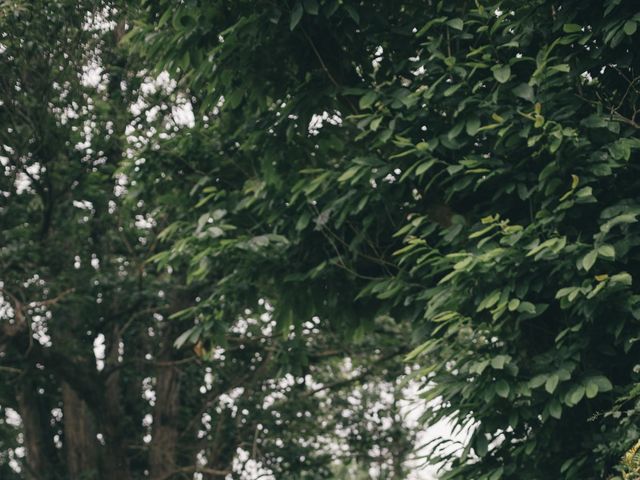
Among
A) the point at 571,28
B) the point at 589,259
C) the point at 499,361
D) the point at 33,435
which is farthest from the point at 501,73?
the point at 33,435

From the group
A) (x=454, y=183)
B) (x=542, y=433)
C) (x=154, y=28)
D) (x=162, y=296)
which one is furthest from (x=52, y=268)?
(x=542, y=433)

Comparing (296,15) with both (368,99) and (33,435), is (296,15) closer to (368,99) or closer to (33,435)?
(368,99)

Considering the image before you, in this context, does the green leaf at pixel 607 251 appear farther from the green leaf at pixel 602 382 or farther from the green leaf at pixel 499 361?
the green leaf at pixel 499 361

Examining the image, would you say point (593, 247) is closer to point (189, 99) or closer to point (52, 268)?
point (189, 99)

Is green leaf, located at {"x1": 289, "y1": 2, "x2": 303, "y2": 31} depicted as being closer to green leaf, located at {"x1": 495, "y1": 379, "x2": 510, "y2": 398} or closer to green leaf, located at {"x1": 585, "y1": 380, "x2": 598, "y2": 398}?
green leaf, located at {"x1": 495, "y1": 379, "x2": 510, "y2": 398}

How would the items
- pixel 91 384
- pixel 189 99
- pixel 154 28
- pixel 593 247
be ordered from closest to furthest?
pixel 593 247, pixel 154 28, pixel 189 99, pixel 91 384

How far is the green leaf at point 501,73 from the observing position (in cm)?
Answer: 688

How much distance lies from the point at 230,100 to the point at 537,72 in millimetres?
2816

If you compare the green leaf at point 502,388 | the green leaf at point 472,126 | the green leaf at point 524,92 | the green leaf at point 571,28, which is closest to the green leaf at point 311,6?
the green leaf at point 472,126

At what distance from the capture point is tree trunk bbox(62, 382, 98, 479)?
13.8 m

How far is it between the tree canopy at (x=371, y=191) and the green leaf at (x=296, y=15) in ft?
0.08

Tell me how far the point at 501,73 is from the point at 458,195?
47.2 inches

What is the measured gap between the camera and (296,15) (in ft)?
24.8

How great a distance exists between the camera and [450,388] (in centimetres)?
700
